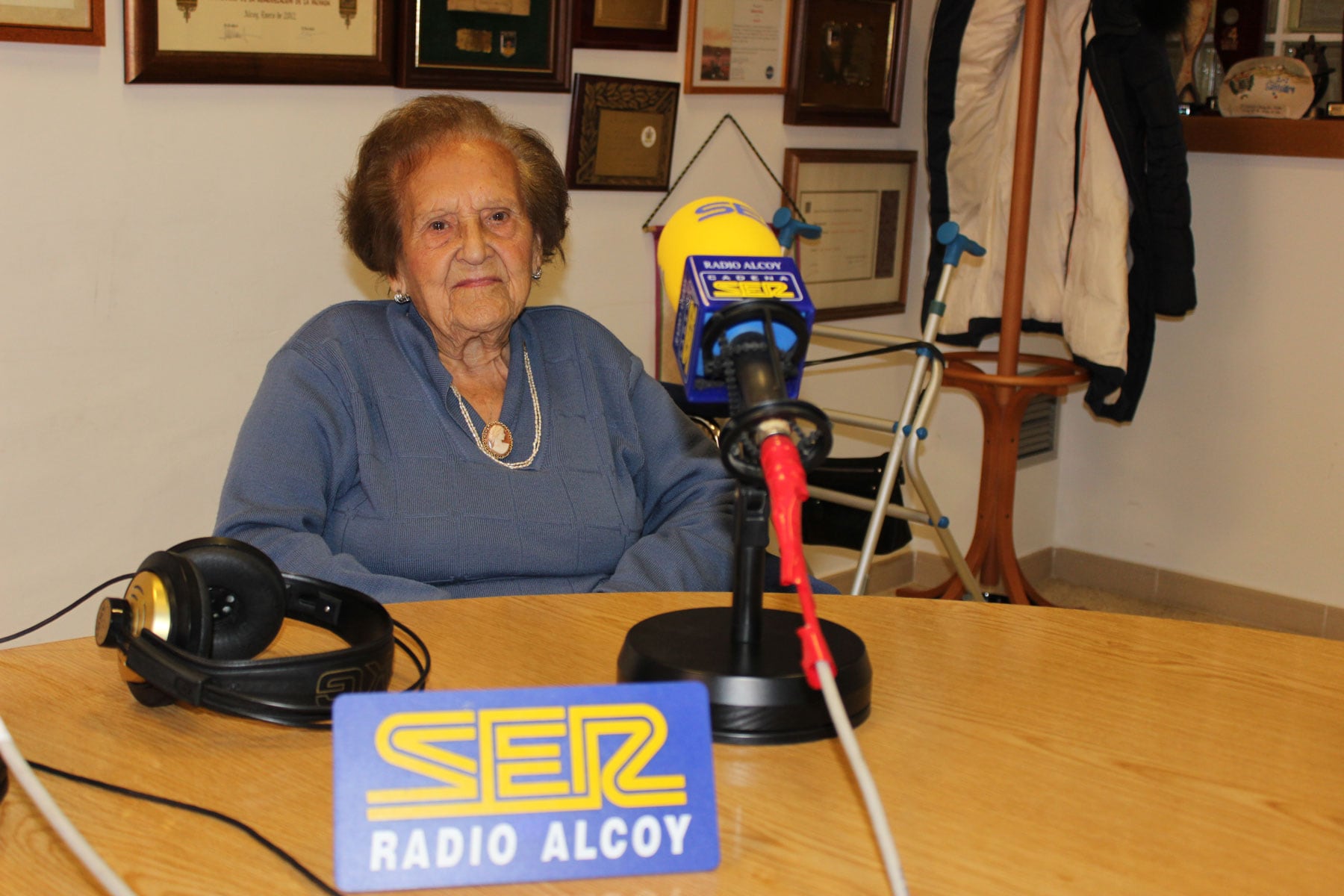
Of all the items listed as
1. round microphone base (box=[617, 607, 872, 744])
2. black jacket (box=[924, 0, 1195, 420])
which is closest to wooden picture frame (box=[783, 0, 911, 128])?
black jacket (box=[924, 0, 1195, 420])

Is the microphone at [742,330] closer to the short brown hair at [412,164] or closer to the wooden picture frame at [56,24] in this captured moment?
the short brown hair at [412,164]

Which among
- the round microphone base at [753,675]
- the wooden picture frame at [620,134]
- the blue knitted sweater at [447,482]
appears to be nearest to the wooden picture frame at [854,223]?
the wooden picture frame at [620,134]

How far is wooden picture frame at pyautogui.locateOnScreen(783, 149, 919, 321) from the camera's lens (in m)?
3.40

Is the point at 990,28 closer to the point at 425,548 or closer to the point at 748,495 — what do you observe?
the point at 425,548

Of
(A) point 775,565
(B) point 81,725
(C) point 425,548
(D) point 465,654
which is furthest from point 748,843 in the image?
(C) point 425,548

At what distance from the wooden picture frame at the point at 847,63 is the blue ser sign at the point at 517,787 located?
272 centimetres

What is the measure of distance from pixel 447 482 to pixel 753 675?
78 centimetres

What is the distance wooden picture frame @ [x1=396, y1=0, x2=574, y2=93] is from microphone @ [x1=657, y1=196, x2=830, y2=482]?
159cm

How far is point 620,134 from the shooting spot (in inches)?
113

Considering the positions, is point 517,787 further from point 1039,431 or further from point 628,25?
point 1039,431

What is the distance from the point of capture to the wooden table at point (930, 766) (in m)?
0.78

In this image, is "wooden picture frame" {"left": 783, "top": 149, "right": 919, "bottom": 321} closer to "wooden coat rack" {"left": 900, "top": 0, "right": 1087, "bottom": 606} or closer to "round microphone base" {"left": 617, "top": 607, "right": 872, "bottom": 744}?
"wooden coat rack" {"left": 900, "top": 0, "right": 1087, "bottom": 606}

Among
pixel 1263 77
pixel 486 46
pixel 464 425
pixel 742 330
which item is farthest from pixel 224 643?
pixel 1263 77

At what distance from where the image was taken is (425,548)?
5.26 feet
